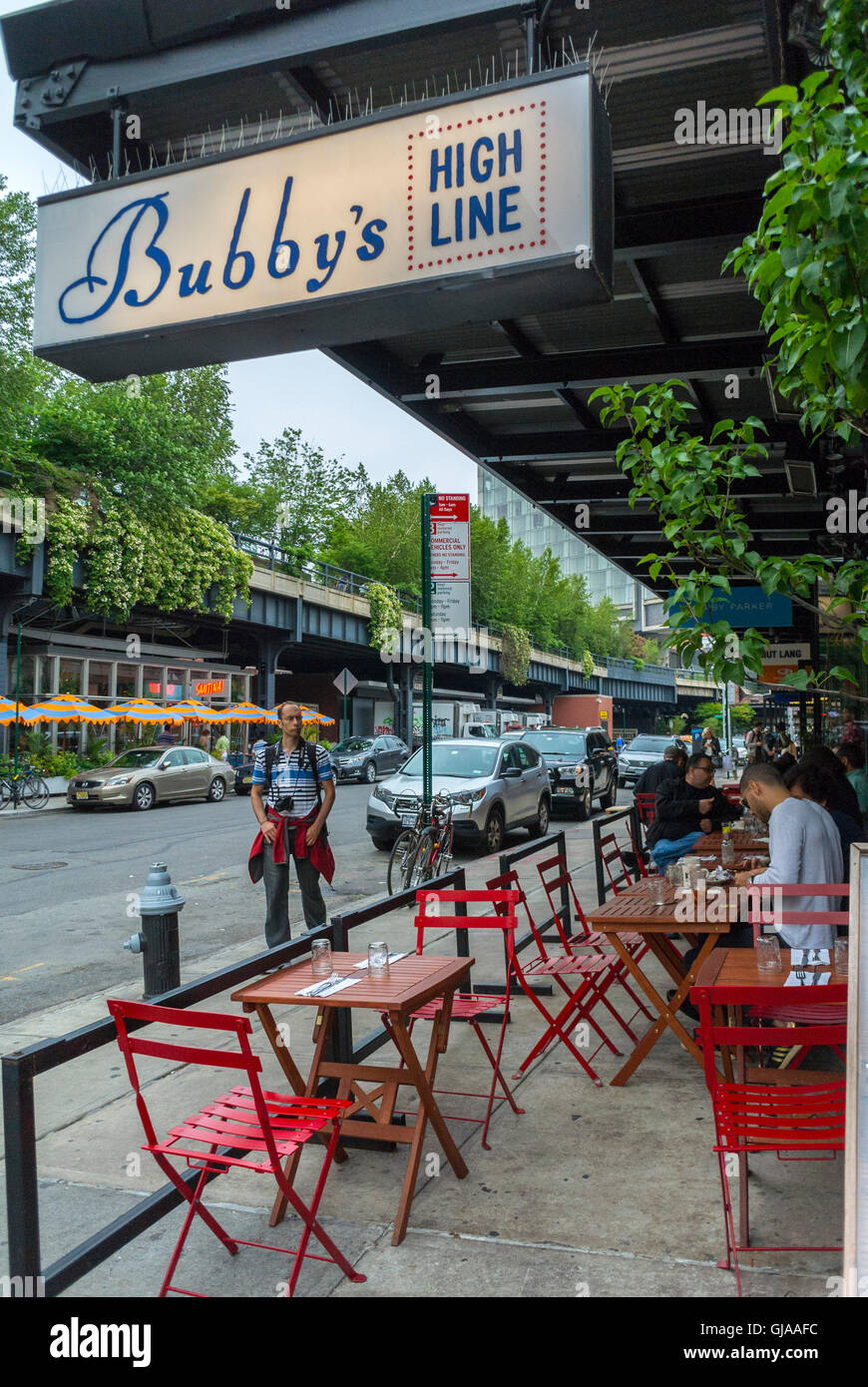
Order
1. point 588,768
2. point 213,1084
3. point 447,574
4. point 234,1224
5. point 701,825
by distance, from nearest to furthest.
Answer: point 234,1224
point 213,1084
point 701,825
point 447,574
point 588,768

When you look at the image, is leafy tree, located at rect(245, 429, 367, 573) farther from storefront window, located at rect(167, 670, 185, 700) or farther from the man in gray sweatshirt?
the man in gray sweatshirt

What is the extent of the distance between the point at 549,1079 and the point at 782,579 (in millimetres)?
3027

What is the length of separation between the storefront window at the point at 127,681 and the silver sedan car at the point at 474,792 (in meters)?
20.3

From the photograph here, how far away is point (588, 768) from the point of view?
21.7m

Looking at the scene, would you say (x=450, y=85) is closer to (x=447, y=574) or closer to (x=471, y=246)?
(x=471, y=246)

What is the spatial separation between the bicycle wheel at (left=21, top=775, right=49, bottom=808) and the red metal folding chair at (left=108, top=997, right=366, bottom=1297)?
844 inches

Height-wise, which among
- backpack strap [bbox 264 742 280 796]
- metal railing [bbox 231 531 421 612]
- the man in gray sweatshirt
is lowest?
the man in gray sweatshirt

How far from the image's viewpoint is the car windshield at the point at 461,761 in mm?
15883

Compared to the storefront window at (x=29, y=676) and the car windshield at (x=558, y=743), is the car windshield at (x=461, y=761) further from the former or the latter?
the storefront window at (x=29, y=676)

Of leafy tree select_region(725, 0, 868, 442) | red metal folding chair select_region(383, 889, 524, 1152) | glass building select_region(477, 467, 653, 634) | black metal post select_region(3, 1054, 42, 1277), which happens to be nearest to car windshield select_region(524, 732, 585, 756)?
red metal folding chair select_region(383, 889, 524, 1152)

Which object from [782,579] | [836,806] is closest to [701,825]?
[836,806]

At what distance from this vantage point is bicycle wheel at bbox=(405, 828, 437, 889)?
11.0 m

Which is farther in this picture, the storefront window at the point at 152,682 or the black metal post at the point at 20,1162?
the storefront window at the point at 152,682

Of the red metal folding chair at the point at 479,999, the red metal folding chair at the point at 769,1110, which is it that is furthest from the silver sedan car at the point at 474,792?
the red metal folding chair at the point at 769,1110
